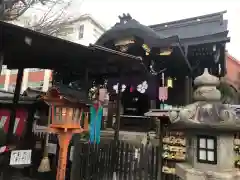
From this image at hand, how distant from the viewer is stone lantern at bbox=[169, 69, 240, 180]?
4.01 metres

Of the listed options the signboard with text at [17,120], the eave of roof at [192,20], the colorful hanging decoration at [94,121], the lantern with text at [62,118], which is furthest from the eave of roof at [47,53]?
the eave of roof at [192,20]

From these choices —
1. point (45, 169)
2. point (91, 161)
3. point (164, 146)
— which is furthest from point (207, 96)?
point (45, 169)

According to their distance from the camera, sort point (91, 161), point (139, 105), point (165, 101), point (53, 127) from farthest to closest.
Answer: point (139, 105) → point (165, 101) → point (91, 161) → point (53, 127)

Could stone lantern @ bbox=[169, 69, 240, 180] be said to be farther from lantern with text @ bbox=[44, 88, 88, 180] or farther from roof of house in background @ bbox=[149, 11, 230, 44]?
roof of house in background @ bbox=[149, 11, 230, 44]

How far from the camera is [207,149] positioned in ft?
14.1

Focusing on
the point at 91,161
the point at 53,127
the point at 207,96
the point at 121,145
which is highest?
the point at 207,96

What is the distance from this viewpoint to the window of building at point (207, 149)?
13.8 ft

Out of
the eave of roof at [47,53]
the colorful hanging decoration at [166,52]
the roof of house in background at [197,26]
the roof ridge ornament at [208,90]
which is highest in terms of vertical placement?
the roof of house in background at [197,26]

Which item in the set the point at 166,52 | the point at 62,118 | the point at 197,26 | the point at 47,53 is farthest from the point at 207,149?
the point at 197,26

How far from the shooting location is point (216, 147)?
420cm

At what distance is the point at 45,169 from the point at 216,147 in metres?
6.07

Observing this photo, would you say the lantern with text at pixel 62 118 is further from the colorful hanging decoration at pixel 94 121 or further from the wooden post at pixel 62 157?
the colorful hanging decoration at pixel 94 121

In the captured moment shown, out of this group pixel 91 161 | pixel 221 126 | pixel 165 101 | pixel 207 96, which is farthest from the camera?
pixel 165 101

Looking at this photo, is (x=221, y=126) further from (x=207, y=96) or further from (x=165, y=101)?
(x=165, y=101)
